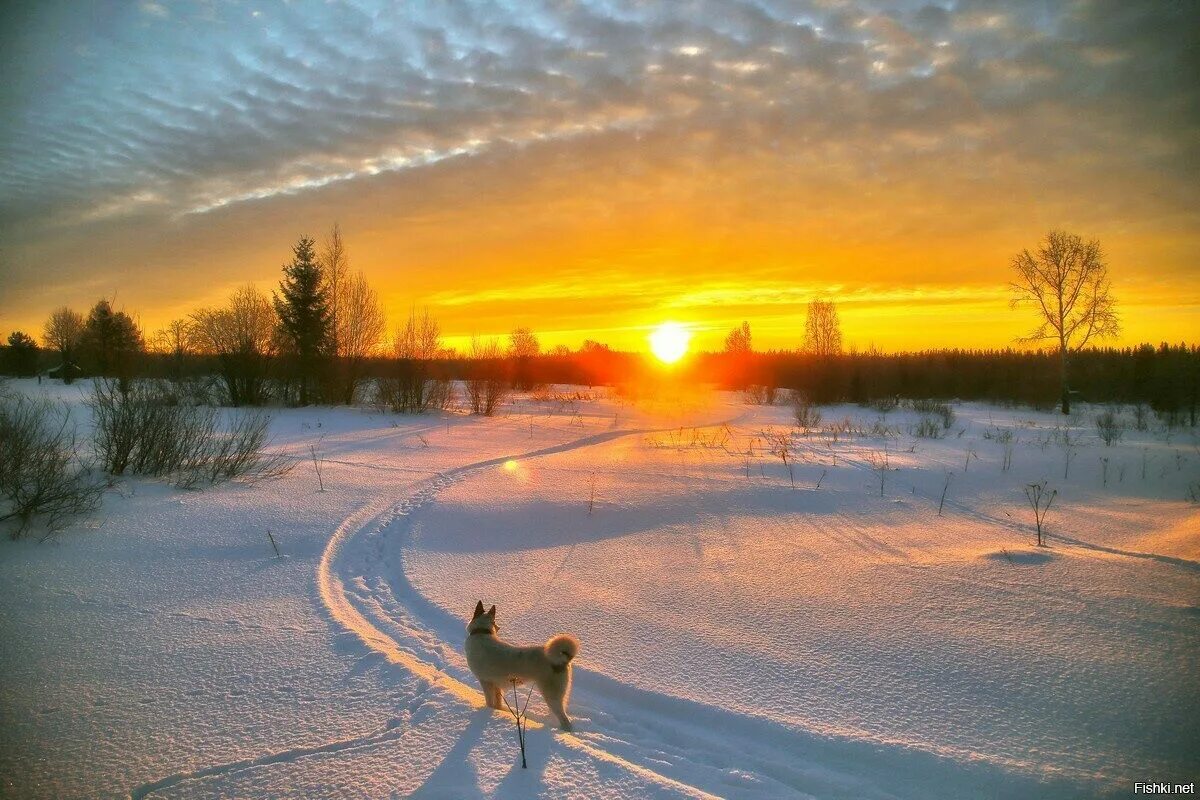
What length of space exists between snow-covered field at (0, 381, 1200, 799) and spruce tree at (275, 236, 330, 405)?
1721 cm

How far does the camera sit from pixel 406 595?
5039 millimetres

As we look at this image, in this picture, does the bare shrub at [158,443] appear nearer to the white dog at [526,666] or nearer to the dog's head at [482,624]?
the dog's head at [482,624]

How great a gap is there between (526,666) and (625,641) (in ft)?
4.36

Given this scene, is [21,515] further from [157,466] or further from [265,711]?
[265,711]

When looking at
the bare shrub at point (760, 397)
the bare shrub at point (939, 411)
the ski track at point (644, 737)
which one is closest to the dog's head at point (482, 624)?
the ski track at point (644, 737)

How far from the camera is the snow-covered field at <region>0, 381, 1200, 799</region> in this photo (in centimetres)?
271

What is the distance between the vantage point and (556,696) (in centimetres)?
302

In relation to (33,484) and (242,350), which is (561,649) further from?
(242,350)

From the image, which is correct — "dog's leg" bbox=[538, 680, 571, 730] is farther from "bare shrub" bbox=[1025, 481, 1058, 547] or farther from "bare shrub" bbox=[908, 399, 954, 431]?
"bare shrub" bbox=[908, 399, 954, 431]

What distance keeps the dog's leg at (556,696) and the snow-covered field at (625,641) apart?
83mm

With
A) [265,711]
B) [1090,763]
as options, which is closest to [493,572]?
[265,711]

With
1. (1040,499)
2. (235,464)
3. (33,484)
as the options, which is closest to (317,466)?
(235,464)

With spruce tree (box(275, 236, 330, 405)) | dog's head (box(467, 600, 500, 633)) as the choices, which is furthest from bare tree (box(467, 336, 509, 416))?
dog's head (box(467, 600, 500, 633))

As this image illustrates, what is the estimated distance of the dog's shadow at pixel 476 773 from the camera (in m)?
2.47
